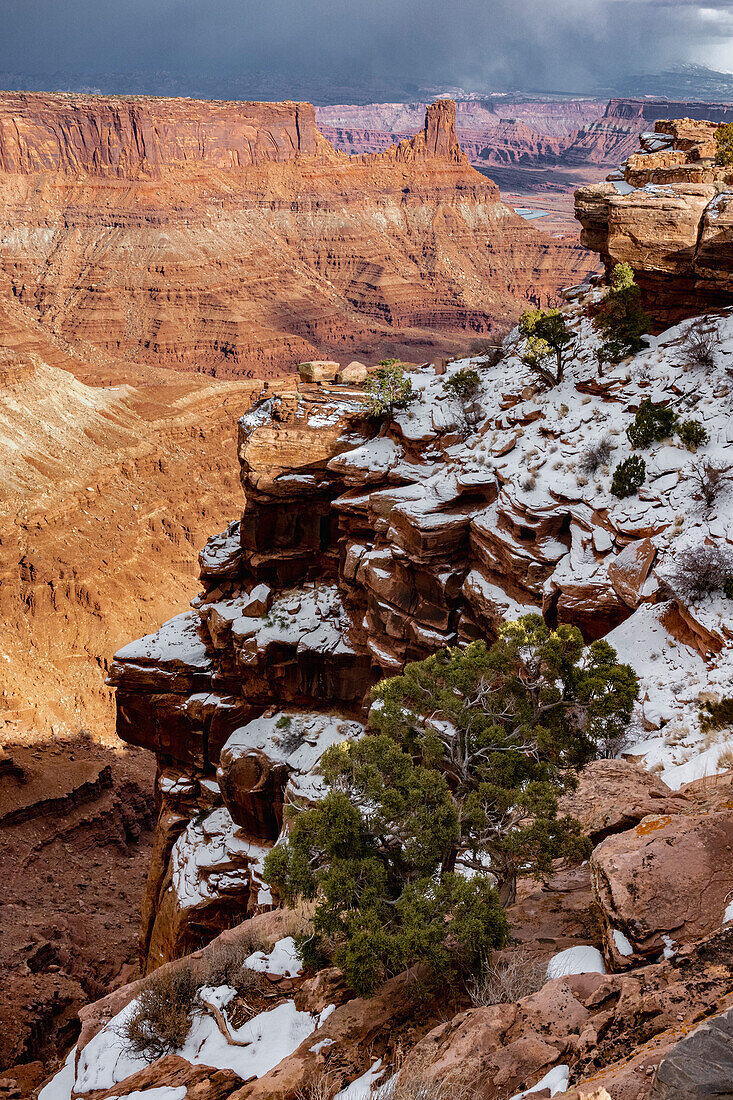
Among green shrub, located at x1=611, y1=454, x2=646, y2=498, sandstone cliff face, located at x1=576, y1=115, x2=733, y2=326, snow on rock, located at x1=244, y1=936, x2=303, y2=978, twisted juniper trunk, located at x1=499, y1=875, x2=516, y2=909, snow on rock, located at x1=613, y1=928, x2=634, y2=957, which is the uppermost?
sandstone cliff face, located at x1=576, y1=115, x2=733, y2=326

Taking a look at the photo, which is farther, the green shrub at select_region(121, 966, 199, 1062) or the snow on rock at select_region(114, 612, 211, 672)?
the snow on rock at select_region(114, 612, 211, 672)

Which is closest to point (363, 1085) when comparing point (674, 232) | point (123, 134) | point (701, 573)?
point (701, 573)

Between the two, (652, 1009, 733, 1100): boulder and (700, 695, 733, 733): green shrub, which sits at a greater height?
(652, 1009, 733, 1100): boulder

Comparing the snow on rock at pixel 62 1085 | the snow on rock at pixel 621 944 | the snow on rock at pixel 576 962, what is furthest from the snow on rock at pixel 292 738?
the snow on rock at pixel 621 944

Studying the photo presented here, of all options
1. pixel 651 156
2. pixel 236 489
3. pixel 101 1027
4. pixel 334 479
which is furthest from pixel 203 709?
pixel 236 489

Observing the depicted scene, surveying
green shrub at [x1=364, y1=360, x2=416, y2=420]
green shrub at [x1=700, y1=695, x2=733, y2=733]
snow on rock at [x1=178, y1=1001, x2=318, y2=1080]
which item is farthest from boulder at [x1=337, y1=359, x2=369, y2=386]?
snow on rock at [x1=178, y1=1001, x2=318, y2=1080]

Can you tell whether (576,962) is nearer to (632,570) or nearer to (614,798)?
(614,798)

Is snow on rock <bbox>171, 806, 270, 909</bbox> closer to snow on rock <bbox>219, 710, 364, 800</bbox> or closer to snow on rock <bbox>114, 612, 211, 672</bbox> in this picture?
snow on rock <bbox>219, 710, 364, 800</bbox>
